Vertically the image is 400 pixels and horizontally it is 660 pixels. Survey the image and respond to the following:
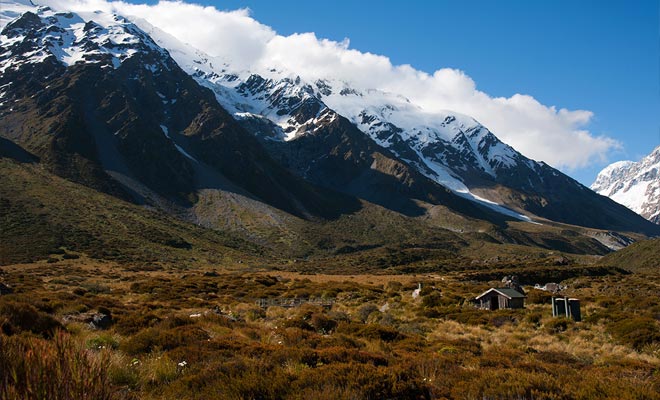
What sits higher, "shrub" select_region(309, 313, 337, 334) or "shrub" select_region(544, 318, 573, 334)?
"shrub" select_region(309, 313, 337, 334)

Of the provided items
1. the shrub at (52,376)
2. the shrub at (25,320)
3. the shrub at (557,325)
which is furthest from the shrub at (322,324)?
the shrub at (52,376)

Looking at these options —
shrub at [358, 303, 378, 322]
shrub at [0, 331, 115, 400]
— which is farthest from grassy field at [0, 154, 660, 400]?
shrub at [358, 303, 378, 322]

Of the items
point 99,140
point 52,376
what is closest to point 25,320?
point 52,376

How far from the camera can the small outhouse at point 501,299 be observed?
106 feet

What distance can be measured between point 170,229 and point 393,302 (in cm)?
9824

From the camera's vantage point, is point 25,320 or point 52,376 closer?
point 52,376

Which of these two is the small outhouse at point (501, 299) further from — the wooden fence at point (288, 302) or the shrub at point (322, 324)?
the shrub at point (322, 324)

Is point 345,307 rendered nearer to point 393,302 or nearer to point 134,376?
point 393,302

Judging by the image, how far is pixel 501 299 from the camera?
108ft

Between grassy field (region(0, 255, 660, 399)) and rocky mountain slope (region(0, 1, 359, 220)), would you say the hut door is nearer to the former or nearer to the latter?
grassy field (region(0, 255, 660, 399))

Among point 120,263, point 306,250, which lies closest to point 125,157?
point 306,250

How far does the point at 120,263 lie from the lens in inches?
3258

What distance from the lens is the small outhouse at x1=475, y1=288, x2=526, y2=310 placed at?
106 ft

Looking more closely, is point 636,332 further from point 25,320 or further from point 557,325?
point 25,320
